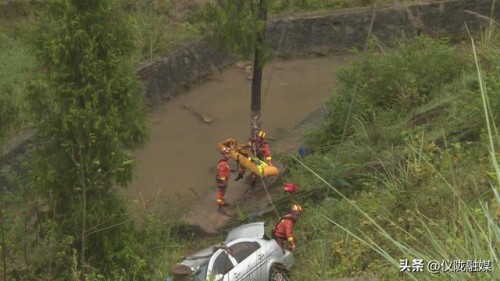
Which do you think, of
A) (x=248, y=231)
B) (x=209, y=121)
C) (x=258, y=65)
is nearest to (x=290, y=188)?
(x=248, y=231)

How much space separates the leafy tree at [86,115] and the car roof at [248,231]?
63.4 inches

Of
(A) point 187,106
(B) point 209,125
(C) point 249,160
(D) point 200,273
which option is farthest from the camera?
(A) point 187,106

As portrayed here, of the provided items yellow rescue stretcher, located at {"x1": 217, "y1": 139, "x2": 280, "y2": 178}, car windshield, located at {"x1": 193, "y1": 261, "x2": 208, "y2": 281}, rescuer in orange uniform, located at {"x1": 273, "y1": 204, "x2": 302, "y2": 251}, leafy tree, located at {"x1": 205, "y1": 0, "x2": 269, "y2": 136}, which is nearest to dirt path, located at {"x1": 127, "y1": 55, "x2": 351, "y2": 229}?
leafy tree, located at {"x1": 205, "y1": 0, "x2": 269, "y2": 136}

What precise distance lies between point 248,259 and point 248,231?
3.00 feet

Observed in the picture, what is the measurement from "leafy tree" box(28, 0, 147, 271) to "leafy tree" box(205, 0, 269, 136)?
288 centimetres

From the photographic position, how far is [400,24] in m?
15.2

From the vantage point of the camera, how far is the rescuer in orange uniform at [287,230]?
761 centimetres

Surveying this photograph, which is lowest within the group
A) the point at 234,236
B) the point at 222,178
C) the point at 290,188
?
the point at 234,236

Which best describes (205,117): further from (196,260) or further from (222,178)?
(196,260)

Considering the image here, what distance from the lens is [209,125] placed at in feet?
41.5

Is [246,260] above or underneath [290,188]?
underneath

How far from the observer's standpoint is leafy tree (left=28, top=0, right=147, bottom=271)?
6402 millimetres

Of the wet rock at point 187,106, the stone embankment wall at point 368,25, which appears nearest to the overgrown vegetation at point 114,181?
the wet rock at point 187,106
